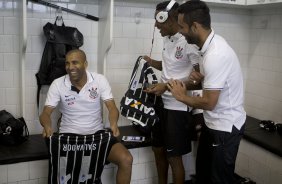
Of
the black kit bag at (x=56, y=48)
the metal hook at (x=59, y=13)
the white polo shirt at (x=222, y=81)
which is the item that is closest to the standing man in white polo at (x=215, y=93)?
the white polo shirt at (x=222, y=81)

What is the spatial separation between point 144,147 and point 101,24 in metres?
1.10

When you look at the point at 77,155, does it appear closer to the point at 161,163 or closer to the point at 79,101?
the point at 79,101

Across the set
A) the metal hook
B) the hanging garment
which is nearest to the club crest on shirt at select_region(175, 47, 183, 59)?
the hanging garment

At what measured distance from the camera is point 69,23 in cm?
284

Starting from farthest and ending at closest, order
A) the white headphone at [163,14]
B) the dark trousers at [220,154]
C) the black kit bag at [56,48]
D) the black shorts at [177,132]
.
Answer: the black kit bag at [56,48] < the black shorts at [177,132] < the white headphone at [163,14] < the dark trousers at [220,154]

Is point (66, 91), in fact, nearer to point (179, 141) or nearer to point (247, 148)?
point (179, 141)

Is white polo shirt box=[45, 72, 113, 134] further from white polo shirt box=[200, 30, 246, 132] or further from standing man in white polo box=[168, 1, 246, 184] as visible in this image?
white polo shirt box=[200, 30, 246, 132]

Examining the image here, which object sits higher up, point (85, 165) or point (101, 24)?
point (101, 24)

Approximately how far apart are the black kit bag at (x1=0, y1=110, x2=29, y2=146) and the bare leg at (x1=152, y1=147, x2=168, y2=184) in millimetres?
1038

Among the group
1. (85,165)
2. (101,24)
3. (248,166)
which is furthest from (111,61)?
(248,166)

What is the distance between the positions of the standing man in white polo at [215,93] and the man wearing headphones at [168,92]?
312 millimetres

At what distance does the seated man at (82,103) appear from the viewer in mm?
2393

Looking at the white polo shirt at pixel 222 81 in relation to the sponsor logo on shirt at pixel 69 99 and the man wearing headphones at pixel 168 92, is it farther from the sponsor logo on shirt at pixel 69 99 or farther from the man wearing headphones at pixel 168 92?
the sponsor logo on shirt at pixel 69 99

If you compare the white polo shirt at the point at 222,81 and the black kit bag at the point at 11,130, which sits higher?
the white polo shirt at the point at 222,81
